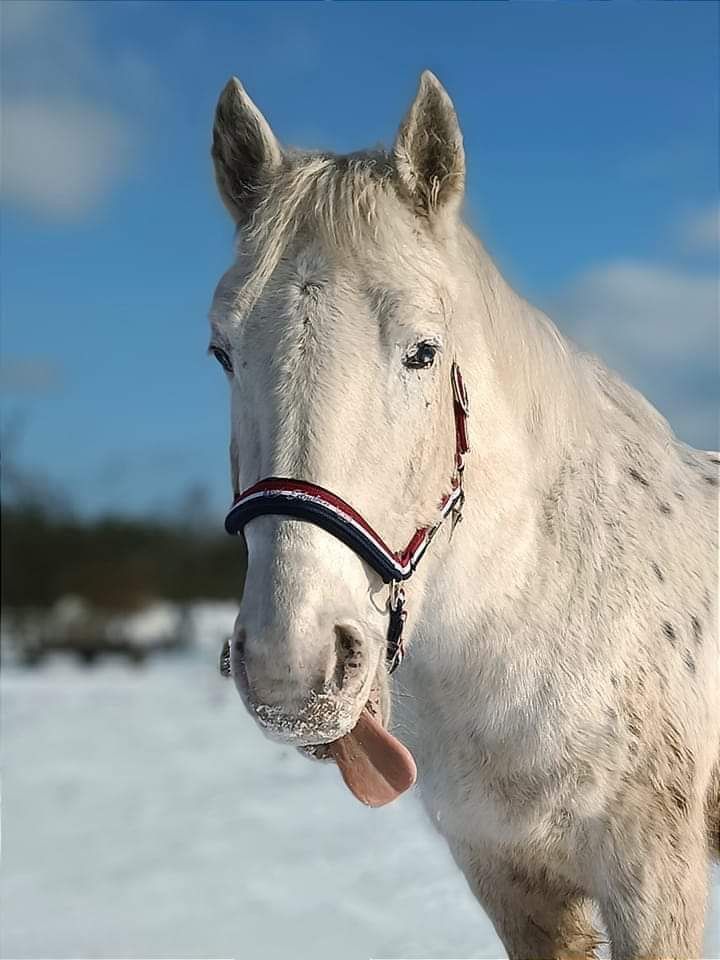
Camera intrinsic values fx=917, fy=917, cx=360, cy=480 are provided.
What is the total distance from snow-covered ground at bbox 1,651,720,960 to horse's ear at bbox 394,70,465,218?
2909 millimetres

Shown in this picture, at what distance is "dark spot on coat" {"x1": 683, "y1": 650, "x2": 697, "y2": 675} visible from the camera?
8.57 feet

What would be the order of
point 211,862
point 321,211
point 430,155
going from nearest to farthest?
point 321,211 → point 430,155 → point 211,862

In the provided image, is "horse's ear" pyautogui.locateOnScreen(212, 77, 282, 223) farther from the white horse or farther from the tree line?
the tree line

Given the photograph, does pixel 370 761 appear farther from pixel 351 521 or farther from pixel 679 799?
pixel 679 799

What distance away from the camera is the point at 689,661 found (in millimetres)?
2623

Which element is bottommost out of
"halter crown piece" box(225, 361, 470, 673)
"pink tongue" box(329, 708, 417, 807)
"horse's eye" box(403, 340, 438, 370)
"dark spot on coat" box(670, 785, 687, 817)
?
"dark spot on coat" box(670, 785, 687, 817)

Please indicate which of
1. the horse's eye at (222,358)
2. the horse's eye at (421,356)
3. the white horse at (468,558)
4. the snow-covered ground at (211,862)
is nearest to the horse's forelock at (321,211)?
the white horse at (468,558)

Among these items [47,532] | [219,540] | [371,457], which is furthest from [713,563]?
[47,532]

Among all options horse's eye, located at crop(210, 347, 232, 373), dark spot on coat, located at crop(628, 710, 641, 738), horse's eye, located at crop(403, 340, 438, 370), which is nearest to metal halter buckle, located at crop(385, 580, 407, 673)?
horse's eye, located at crop(403, 340, 438, 370)

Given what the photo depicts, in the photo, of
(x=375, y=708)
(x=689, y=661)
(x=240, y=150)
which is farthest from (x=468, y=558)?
(x=240, y=150)

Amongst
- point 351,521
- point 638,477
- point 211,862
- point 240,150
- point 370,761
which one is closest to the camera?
point 351,521

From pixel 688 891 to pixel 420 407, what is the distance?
1.52 metres

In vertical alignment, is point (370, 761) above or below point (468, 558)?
below

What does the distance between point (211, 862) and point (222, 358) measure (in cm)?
446
